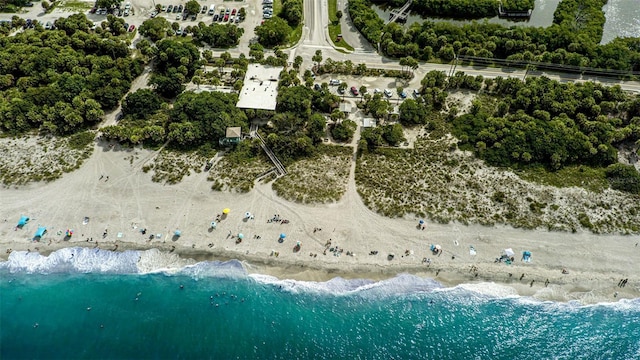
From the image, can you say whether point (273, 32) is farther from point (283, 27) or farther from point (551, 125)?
point (551, 125)

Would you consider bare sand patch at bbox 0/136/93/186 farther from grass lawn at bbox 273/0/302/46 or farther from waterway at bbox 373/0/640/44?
waterway at bbox 373/0/640/44

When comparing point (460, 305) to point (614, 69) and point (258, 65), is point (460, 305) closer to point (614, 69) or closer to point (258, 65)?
point (258, 65)

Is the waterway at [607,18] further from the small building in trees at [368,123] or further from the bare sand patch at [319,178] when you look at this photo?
the bare sand patch at [319,178]

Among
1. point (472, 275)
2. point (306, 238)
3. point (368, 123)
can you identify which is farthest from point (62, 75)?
point (472, 275)

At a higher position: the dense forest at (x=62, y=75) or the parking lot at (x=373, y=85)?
the parking lot at (x=373, y=85)

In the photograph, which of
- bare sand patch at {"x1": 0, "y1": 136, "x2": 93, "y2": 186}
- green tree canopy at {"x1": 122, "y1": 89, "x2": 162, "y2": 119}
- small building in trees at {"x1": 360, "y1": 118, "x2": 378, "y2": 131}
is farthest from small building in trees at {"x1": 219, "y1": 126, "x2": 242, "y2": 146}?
bare sand patch at {"x1": 0, "y1": 136, "x2": 93, "y2": 186}

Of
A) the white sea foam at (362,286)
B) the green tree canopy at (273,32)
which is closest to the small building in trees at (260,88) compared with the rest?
the green tree canopy at (273,32)

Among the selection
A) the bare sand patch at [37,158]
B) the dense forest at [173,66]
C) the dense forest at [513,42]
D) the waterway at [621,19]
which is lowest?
the bare sand patch at [37,158]
